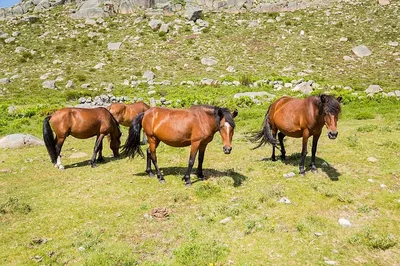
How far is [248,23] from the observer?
4712 centimetres

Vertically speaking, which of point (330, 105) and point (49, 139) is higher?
point (330, 105)

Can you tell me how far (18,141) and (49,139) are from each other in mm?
4925

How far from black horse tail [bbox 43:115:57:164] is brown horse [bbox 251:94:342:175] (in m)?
7.91

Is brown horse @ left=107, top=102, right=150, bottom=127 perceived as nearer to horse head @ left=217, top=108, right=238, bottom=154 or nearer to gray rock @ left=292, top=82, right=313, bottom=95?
horse head @ left=217, top=108, right=238, bottom=154

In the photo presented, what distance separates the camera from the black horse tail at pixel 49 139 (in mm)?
12398

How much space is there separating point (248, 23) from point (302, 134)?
39.6 m

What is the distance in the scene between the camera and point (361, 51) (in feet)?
122

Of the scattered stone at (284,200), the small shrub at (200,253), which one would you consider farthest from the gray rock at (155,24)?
the small shrub at (200,253)

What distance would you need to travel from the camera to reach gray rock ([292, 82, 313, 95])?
2602cm

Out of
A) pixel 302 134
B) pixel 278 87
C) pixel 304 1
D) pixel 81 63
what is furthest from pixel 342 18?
pixel 302 134

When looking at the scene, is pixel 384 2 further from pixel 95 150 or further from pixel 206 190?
pixel 206 190

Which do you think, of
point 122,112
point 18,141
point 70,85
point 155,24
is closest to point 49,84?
point 70,85

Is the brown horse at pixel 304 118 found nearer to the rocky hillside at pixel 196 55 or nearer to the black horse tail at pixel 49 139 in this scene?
the black horse tail at pixel 49 139

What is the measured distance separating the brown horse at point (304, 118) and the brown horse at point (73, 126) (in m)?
6.42
